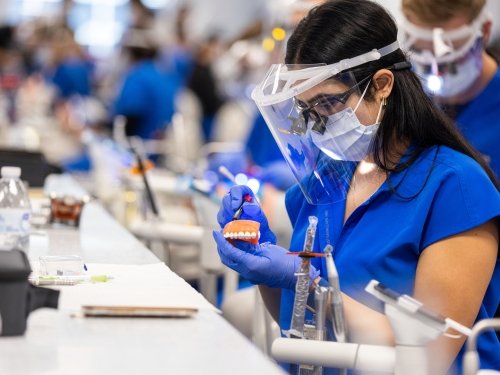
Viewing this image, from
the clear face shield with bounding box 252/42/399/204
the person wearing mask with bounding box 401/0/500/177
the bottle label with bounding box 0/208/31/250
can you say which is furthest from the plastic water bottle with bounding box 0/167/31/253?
the person wearing mask with bounding box 401/0/500/177

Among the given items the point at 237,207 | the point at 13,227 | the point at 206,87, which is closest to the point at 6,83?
the point at 206,87

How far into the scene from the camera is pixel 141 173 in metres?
3.21

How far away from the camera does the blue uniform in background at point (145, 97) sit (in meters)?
6.38

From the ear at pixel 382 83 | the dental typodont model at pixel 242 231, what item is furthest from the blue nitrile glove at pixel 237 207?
the ear at pixel 382 83

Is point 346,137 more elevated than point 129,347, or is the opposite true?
point 346,137

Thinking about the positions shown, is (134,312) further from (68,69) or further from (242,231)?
(68,69)

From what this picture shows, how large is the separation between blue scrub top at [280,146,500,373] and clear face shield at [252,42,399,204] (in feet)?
0.34

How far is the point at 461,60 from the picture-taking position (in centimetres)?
297

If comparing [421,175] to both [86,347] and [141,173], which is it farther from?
[141,173]

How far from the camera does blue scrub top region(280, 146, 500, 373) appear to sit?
185 centimetres

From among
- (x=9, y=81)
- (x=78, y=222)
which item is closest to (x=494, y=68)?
(x=78, y=222)

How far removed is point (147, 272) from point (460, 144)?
2.40 ft

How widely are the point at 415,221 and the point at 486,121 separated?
4.30ft

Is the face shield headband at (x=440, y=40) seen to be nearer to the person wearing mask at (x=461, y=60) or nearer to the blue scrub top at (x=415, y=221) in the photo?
the person wearing mask at (x=461, y=60)
